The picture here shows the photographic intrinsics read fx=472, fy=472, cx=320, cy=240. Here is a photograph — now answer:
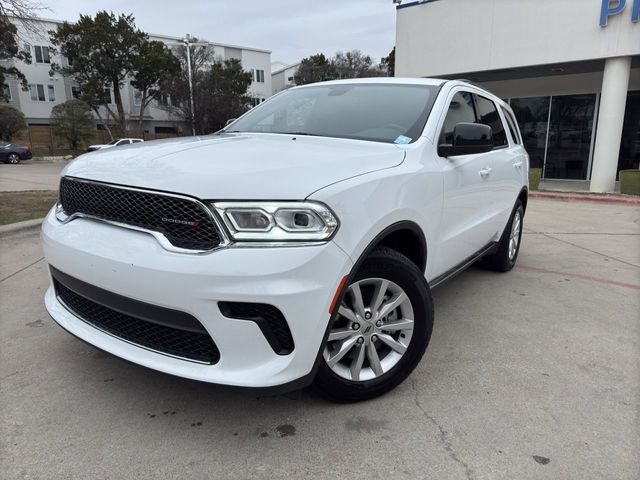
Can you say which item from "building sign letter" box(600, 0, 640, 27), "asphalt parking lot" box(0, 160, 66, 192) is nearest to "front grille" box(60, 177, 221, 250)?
"asphalt parking lot" box(0, 160, 66, 192)

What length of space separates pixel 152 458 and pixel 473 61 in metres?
14.9

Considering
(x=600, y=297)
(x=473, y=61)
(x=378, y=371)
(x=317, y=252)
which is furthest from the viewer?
(x=473, y=61)

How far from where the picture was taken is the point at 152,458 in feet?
6.95

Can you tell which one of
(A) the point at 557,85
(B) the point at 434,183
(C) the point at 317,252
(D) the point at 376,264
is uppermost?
(A) the point at 557,85

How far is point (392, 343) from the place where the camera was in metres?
2.54

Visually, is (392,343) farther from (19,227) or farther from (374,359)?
(19,227)

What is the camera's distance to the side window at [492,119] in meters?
4.20

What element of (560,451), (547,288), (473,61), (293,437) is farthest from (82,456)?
(473,61)

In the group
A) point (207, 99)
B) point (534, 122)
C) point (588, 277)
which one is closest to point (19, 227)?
point (588, 277)

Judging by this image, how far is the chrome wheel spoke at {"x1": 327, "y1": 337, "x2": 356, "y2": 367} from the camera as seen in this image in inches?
91.3

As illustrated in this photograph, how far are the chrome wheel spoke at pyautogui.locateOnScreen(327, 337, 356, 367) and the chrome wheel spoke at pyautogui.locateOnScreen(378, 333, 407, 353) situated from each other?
19 cm

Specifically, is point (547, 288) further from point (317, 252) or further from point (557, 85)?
point (557, 85)

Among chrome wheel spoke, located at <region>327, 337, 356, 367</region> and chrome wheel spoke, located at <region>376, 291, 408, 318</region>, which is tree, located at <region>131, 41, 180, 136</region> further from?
chrome wheel spoke, located at <region>327, 337, 356, 367</region>

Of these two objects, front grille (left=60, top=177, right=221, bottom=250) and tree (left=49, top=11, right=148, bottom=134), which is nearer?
front grille (left=60, top=177, right=221, bottom=250)
